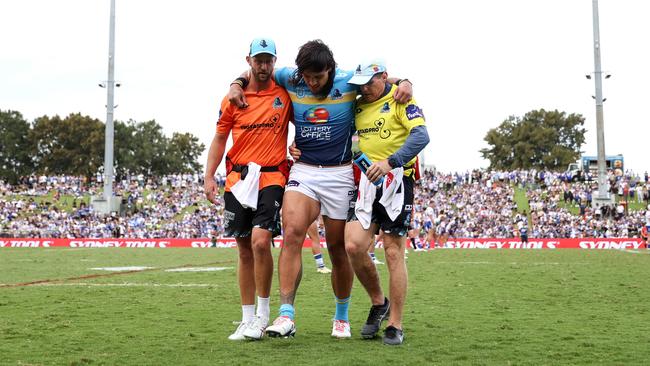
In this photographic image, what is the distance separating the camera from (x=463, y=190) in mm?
51406

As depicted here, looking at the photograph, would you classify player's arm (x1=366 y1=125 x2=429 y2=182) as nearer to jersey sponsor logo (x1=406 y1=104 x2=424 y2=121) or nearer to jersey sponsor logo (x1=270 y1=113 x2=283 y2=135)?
jersey sponsor logo (x1=406 y1=104 x2=424 y2=121)

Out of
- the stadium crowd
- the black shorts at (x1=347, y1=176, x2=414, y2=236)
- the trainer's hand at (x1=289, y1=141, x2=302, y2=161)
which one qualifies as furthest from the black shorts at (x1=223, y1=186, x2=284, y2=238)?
the stadium crowd

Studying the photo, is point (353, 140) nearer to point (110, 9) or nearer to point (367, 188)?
point (367, 188)

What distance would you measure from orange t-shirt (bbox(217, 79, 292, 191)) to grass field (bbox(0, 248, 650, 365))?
1330 millimetres

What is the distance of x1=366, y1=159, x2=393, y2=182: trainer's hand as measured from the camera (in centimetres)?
595

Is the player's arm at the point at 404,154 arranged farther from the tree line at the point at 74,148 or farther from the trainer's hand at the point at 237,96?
the tree line at the point at 74,148

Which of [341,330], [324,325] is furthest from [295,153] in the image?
[324,325]

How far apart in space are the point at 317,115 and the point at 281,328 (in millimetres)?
1713

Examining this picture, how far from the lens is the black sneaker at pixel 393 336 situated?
5843 mm

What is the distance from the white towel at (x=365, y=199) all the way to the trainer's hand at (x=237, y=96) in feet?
3.75

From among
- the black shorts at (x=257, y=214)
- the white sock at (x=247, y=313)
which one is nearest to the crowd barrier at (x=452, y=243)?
the white sock at (x=247, y=313)

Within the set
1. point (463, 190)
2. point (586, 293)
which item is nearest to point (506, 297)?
point (586, 293)

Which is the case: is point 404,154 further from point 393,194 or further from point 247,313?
point 247,313

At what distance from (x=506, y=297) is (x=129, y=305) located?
15.0 feet
